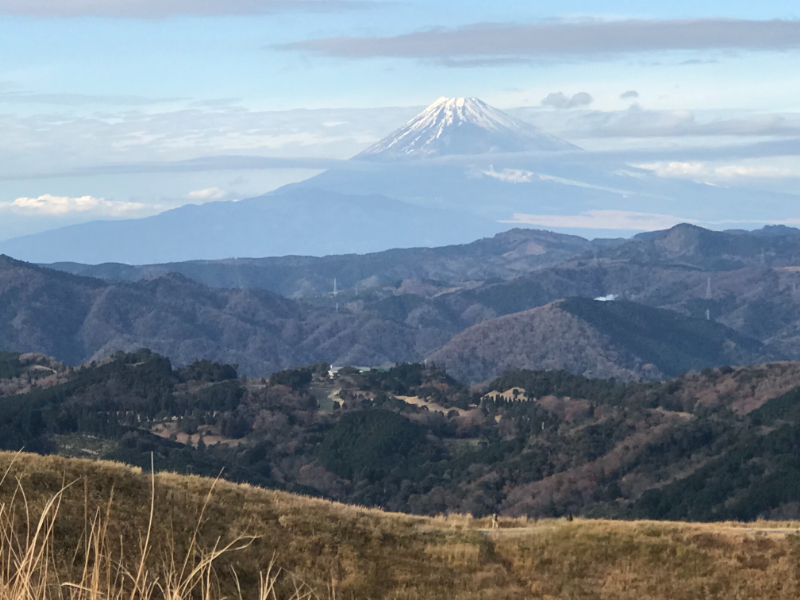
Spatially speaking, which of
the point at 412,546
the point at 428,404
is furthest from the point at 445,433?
the point at 412,546

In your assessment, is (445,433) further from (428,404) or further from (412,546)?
(412,546)

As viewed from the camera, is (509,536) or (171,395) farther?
(171,395)

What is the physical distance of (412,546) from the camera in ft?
95.5

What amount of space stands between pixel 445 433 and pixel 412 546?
4792 inches

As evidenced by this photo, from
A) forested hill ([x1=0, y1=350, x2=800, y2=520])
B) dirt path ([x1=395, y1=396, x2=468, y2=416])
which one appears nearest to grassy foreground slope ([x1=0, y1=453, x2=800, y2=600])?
forested hill ([x1=0, y1=350, x2=800, y2=520])

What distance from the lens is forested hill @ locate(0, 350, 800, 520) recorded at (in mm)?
107000

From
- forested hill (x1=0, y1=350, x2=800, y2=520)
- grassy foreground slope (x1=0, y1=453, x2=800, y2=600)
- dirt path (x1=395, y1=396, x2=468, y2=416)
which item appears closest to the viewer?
grassy foreground slope (x1=0, y1=453, x2=800, y2=600)

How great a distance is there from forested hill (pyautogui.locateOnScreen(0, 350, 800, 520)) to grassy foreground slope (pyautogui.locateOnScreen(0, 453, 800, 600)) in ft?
198

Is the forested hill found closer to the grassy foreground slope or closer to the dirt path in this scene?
the dirt path

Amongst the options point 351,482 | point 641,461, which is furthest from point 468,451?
point 641,461

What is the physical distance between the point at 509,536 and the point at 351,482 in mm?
101696

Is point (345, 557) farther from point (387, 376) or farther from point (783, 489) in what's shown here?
point (387, 376)

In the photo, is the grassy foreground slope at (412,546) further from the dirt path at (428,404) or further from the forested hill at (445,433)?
the dirt path at (428,404)

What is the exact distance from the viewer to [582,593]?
2639cm
